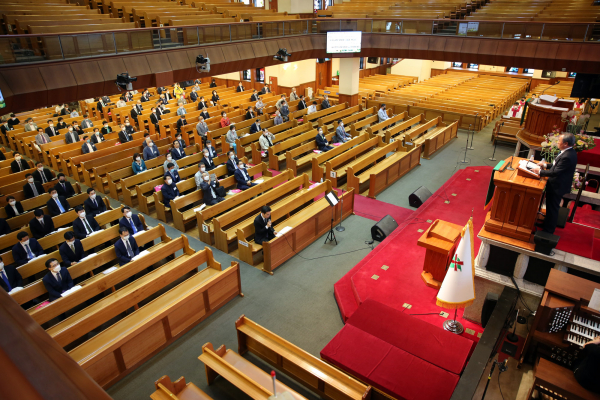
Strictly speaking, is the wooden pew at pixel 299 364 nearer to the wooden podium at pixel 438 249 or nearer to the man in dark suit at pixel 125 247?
the man in dark suit at pixel 125 247

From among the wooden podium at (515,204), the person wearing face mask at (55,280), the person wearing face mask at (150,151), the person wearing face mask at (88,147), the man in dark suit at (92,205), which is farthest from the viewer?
the person wearing face mask at (88,147)

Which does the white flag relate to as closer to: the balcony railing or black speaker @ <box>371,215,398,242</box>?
black speaker @ <box>371,215,398,242</box>

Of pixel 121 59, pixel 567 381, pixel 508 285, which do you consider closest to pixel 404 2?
pixel 121 59

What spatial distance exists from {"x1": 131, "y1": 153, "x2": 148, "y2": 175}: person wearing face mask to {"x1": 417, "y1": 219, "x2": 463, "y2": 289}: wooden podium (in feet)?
23.6

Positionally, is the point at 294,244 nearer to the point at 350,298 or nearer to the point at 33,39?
the point at 350,298

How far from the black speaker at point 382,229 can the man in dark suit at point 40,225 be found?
631cm

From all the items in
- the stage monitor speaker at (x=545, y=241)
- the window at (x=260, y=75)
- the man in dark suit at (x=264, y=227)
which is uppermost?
the stage monitor speaker at (x=545, y=241)

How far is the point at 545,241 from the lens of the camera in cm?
490

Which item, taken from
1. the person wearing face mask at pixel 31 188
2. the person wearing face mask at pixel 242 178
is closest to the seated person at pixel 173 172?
the person wearing face mask at pixel 242 178

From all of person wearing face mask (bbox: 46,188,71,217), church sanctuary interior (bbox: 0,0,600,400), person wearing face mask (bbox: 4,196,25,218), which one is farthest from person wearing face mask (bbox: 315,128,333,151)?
person wearing face mask (bbox: 4,196,25,218)

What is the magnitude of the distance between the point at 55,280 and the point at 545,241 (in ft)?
22.2

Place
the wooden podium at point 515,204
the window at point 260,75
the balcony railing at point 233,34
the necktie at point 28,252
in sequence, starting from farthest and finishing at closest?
the window at point 260,75, the balcony railing at point 233,34, the necktie at point 28,252, the wooden podium at point 515,204

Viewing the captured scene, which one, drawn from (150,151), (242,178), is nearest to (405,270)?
(242,178)

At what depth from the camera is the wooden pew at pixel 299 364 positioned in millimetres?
4668
